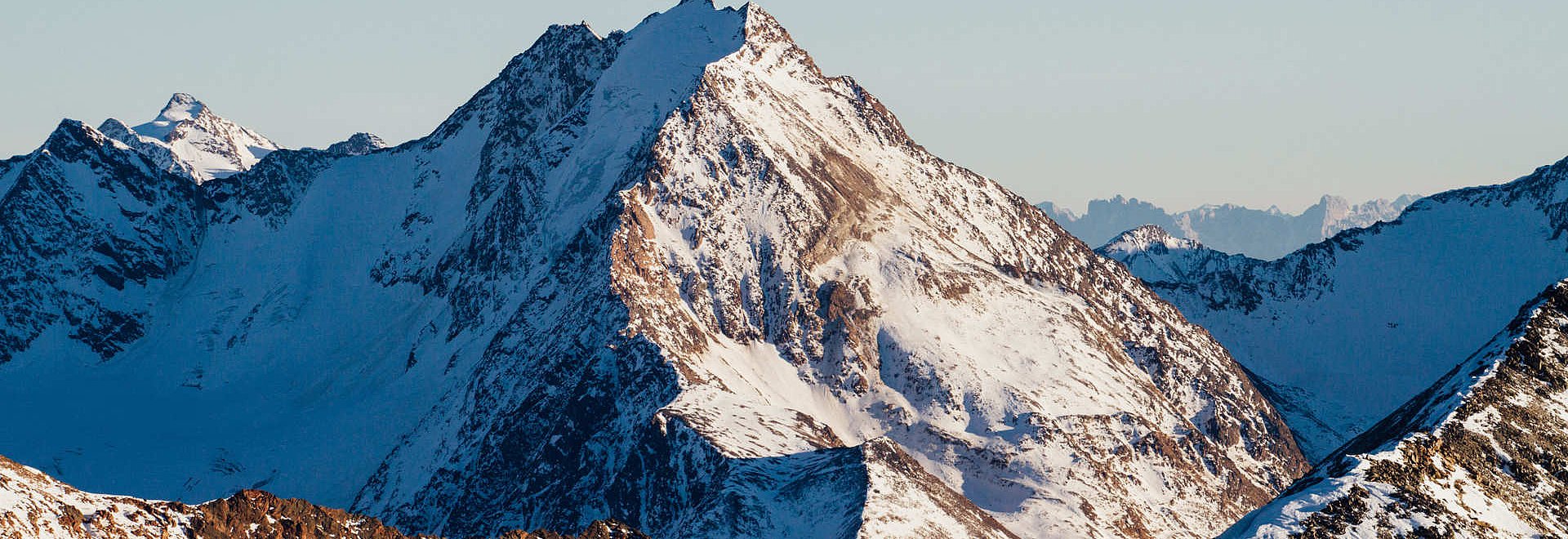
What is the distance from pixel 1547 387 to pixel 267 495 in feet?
281

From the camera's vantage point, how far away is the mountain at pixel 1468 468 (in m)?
123

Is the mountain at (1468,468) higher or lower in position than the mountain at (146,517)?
higher

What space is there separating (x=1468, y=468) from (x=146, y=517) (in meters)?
79.8

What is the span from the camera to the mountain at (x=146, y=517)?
357ft

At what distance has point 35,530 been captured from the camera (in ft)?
352

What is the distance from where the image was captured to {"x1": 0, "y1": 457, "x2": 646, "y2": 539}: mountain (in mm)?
108812

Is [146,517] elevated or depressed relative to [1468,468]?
depressed

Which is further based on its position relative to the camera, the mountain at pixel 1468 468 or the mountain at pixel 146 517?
the mountain at pixel 1468 468

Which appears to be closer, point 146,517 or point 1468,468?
point 146,517

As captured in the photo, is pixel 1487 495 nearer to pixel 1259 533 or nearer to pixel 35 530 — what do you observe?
pixel 1259 533

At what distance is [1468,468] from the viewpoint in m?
132

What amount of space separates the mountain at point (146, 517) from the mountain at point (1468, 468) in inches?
2148

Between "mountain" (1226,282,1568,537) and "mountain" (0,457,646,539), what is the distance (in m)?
54.6

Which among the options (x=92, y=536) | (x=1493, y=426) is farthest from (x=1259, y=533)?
(x=92, y=536)
